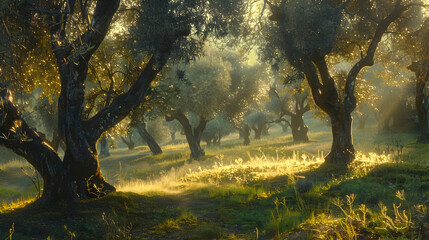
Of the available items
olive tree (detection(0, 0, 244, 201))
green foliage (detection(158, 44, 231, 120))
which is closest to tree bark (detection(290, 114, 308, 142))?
green foliage (detection(158, 44, 231, 120))

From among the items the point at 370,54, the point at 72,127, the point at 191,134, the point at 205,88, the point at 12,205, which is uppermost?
the point at 205,88

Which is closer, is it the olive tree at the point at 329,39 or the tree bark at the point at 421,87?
the olive tree at the point at 329,39

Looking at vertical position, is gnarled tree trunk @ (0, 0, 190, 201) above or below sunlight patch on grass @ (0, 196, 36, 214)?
above

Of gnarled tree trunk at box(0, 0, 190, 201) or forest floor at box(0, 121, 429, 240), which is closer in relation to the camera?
forest floor at box(0, 121, 429, 240)

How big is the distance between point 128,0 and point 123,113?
5.15m

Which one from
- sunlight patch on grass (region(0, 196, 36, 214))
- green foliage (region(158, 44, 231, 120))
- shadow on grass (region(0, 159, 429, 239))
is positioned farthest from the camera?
green foliage (region(158, 44, 231, 120))

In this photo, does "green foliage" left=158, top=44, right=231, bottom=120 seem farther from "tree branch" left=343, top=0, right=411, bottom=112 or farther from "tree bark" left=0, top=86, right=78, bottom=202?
"tree bark" left=0, top=86, right=78, bottom=202

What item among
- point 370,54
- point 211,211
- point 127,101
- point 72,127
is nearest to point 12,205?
point 72,127

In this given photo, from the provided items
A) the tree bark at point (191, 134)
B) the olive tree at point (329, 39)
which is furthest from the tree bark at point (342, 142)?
the tree bark at point (191, 134)

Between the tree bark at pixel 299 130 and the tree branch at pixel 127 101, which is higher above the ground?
the tree branch at pixel 127 101

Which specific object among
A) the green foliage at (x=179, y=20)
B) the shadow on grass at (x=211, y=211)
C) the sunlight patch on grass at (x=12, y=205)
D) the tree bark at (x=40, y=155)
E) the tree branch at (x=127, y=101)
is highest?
the green foliage at (x=179, y=20)

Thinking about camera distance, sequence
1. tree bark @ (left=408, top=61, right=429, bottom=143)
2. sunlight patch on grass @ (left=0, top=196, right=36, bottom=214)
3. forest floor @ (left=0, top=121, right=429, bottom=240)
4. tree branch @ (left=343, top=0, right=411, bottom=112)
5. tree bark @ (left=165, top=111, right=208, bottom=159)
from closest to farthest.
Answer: forest floor @ (left=0, top=121, right=429, bottom=240) < sunlight patch on grass @ (left=0, top=196, right=36, bottom=214) < tree branch @ (left=343, top=0, right=411, bottom=112) < tree bark @ (left=408, top=61, right=429, bottom=143) < tree bark @ (left=165, top=111, right=208, bottom=159)

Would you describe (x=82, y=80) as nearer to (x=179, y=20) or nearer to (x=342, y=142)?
(x=179, y=20)

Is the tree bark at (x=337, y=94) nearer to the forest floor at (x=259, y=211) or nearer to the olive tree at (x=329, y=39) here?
the olive tree at (x=329, y=39)
